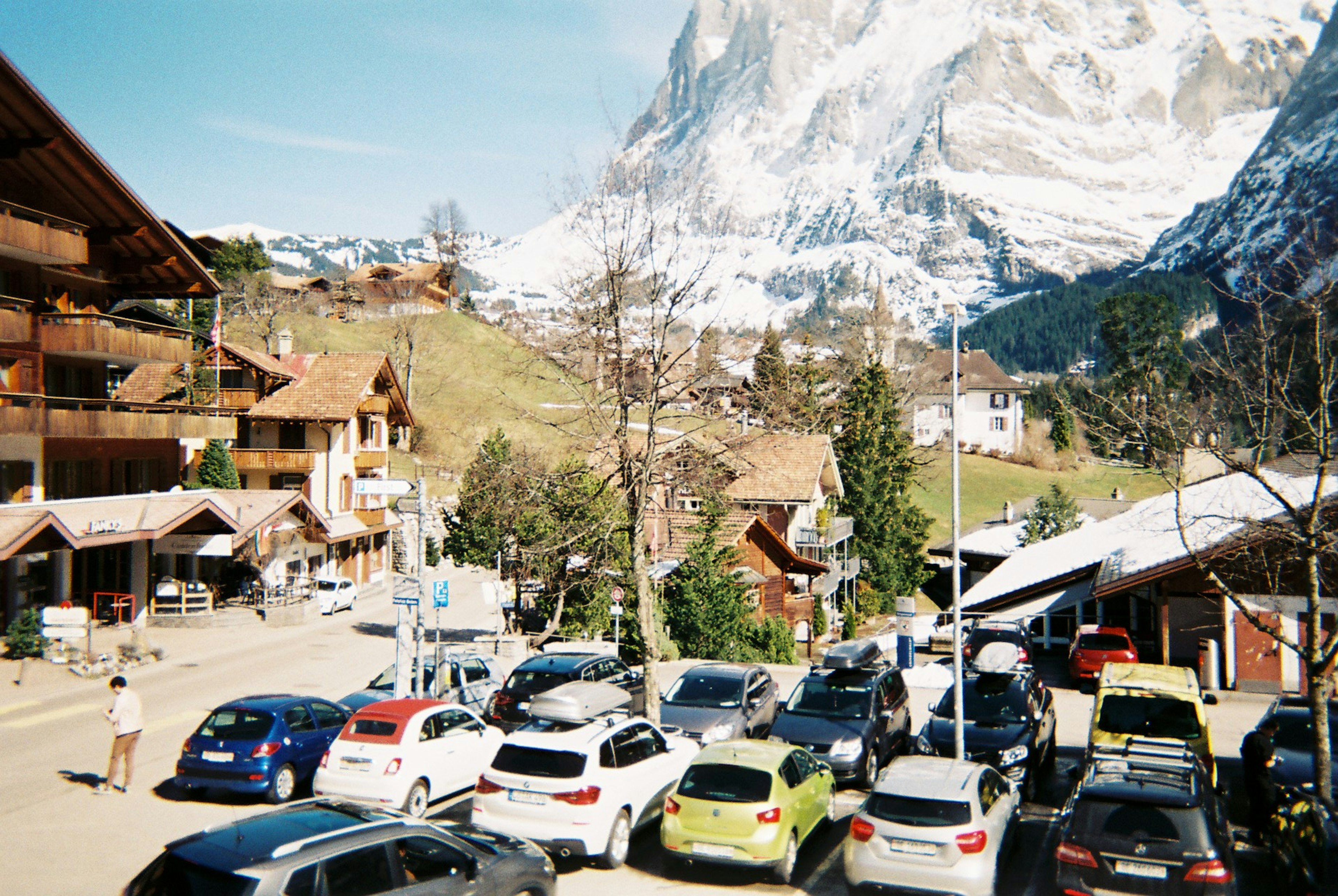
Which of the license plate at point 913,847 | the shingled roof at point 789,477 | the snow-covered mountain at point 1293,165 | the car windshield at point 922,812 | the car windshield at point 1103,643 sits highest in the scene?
the snow-covered mountain at point 1293,165

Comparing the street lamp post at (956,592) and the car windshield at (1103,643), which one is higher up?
the street lamp post at (956,592)

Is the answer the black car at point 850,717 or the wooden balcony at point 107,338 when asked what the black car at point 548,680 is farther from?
the wooden balcony at point 107,338

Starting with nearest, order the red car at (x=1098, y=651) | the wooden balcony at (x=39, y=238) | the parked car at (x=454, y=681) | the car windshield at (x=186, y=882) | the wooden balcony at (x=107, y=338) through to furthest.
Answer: the car windshield at (x=186, y=882), the parked car at (x=454, y=681), the red car at (x=1098, y=651), the wooden balcony at (x=39, y=238), the wooden balcony at (x=107, y=338)

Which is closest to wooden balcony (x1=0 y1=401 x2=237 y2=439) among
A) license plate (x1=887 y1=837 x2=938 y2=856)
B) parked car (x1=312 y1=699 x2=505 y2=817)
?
parked car (x1=312 y1=699 x2=505 y2=817)

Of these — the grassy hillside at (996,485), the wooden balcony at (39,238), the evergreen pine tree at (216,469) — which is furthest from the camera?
the grassy hillside at (996,485)

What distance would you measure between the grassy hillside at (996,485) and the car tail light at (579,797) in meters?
60.3

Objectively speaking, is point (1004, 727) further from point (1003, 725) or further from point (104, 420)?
point (104, 420)

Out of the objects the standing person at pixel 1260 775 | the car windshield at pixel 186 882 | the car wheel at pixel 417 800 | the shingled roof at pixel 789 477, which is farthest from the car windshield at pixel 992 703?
the shingled roof at pixel 789 477

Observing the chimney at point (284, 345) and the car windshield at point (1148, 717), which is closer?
the car windshield at point (1148, 717)

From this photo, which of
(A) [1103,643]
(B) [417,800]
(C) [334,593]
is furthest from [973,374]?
(B) [417,800]

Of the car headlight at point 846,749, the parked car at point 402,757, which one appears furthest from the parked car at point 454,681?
the car headlight at point 846,749

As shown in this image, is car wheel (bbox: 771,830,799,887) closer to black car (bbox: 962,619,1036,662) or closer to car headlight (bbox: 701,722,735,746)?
car headlight (bbox: 701,722,735,746)

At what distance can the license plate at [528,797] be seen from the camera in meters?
12.2

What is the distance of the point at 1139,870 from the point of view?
1012 centimetres
